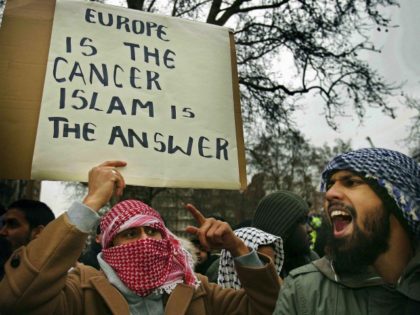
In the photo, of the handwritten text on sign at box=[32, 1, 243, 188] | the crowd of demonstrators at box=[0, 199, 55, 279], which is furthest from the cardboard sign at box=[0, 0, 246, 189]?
the crowd of demonstrators at box=[0, 199, 55, 279]

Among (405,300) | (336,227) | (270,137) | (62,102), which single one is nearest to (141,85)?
(62,102)

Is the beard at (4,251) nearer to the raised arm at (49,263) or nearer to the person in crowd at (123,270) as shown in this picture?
the person in crowd at (123,270)

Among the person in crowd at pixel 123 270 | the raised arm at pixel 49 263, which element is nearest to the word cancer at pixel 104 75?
the person in crowd at pixel 123 270

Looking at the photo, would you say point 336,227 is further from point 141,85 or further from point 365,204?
point 141,85

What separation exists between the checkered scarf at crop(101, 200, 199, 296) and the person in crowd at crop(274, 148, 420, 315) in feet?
2.01

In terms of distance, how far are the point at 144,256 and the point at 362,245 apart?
98 cm

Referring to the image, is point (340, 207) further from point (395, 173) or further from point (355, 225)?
point (395, 173)

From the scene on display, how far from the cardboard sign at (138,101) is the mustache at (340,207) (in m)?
0.61

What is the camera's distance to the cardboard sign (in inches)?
Answer: 80.8

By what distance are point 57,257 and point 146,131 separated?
74 cm

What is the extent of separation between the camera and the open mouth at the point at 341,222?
171 centimetres

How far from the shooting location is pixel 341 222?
1758 millimetres

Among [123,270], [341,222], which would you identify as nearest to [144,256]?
[123,270]

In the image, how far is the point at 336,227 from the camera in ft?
Answer: 5.75
